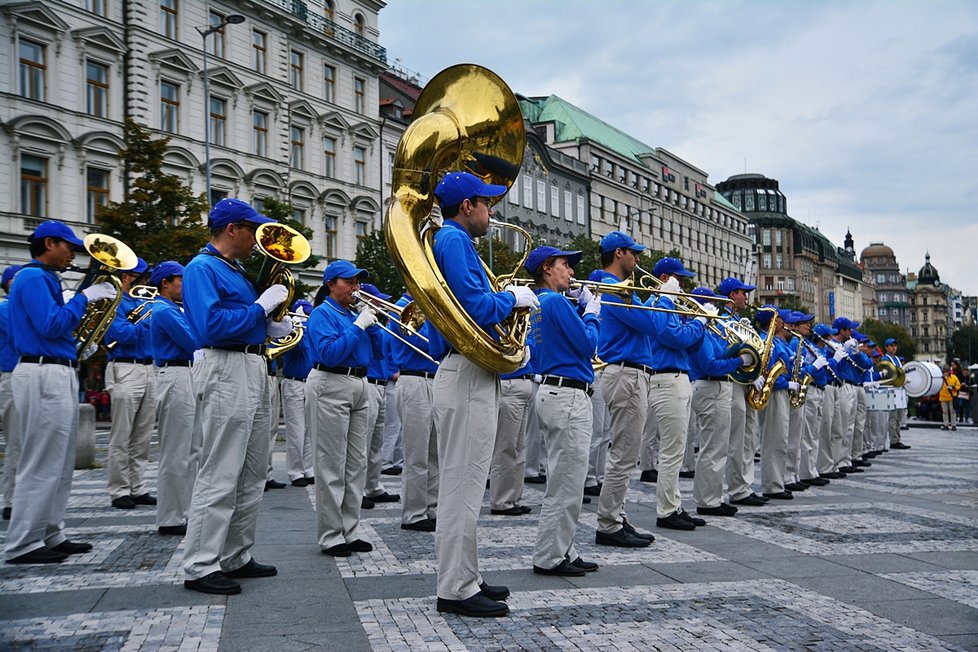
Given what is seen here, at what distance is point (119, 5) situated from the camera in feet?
105

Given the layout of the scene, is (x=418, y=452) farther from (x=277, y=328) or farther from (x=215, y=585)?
(x=215, y=585)

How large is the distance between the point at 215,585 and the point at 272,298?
5.79ft

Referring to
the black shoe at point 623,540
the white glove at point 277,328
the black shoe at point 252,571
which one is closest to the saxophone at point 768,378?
the black shoe at point 623,540

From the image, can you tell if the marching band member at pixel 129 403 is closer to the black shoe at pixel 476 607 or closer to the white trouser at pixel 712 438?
the black shoe at pixel 476 607

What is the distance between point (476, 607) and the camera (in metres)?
4.71

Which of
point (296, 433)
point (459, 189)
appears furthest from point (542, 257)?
point (296, 433)

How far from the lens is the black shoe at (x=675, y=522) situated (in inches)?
301

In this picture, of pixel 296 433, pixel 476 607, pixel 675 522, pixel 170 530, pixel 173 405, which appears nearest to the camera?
pixel 476 607

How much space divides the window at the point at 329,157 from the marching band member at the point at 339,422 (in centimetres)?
3609

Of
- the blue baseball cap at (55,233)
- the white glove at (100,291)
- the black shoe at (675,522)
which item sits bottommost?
the black shoe at (675,522)

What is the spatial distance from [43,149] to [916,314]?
18481cm

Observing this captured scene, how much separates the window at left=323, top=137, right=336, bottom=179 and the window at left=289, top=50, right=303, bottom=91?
2934 millimetres

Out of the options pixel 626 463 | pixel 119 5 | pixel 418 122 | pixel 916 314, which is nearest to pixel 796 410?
pixel 626 463

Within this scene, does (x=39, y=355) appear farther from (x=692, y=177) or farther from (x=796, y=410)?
(x=692, y=177)
